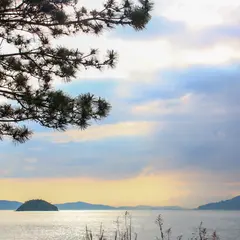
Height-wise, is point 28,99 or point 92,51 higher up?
point 92,51

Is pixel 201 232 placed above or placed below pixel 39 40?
below

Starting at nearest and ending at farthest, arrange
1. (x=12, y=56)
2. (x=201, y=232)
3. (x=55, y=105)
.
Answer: (x=201, y=232), (x=55, y=105), (x=12, y=56)

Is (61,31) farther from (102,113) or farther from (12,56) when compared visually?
(102,113)

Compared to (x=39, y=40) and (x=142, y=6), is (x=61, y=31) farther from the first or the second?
(x=142, y=6)

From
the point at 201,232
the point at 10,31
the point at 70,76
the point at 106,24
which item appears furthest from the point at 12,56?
the point at 201,232

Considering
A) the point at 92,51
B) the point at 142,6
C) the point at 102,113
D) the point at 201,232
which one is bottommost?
the point at 201,232

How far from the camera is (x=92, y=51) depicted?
31.0ft

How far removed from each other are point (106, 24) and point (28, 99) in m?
1.92

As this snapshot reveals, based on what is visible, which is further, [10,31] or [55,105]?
[10,31]

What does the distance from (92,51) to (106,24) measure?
562 millimetres

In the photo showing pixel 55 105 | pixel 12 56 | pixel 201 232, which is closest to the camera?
pixel 201 232

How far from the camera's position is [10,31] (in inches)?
363

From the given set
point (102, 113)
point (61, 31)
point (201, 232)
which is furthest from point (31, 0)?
point (201, 232)

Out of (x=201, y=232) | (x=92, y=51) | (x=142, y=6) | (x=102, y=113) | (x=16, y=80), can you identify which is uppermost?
(x=142, y=6)
